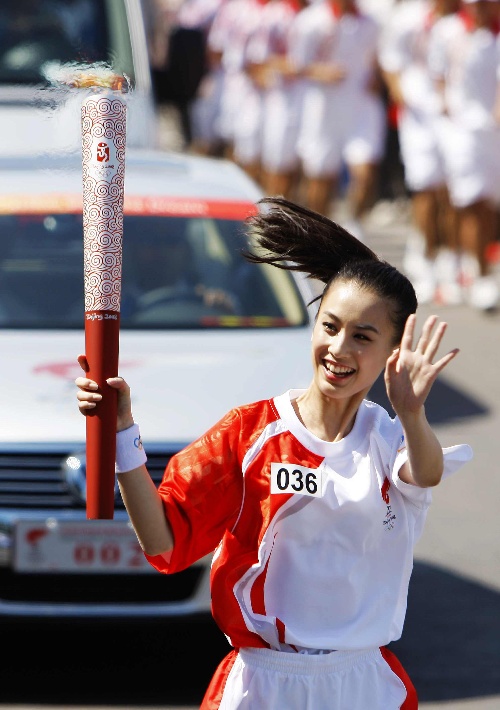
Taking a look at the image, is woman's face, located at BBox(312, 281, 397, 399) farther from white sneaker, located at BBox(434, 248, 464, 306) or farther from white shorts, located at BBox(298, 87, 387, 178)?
white shorts, located at BBox(298, 87, 387, 178)

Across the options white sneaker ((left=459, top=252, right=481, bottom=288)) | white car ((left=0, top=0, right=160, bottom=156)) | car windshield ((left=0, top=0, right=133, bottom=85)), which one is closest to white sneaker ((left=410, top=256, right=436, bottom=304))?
white sneaker ((left=459, top=252, right=481, bottom=288))

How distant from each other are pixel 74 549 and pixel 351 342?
1881mm

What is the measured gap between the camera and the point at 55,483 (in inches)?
178

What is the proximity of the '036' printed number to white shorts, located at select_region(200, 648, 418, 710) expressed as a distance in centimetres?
29

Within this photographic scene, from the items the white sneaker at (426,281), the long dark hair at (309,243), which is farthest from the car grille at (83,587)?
the white sneaker at (426,281)

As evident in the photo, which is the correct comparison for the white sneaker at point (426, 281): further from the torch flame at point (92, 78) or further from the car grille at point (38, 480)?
the torch flame at point (92, 78)

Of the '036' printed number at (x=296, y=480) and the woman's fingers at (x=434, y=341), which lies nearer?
the woman's fingers at (x=434, y=341)

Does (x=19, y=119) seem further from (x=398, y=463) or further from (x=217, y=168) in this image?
(x=398, y=463)

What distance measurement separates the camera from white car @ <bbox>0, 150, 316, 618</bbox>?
4438 millimetres

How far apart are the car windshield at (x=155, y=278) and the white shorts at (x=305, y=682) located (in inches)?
107

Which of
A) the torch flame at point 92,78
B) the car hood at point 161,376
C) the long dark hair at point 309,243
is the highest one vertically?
the torch flame at point 92,78

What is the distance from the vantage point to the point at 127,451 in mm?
2582

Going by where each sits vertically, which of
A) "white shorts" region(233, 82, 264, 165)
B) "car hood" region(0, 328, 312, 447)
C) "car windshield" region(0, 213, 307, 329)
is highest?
"car windshield" region(0, 213, 307, 329)

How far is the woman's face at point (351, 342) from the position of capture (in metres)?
2.71
